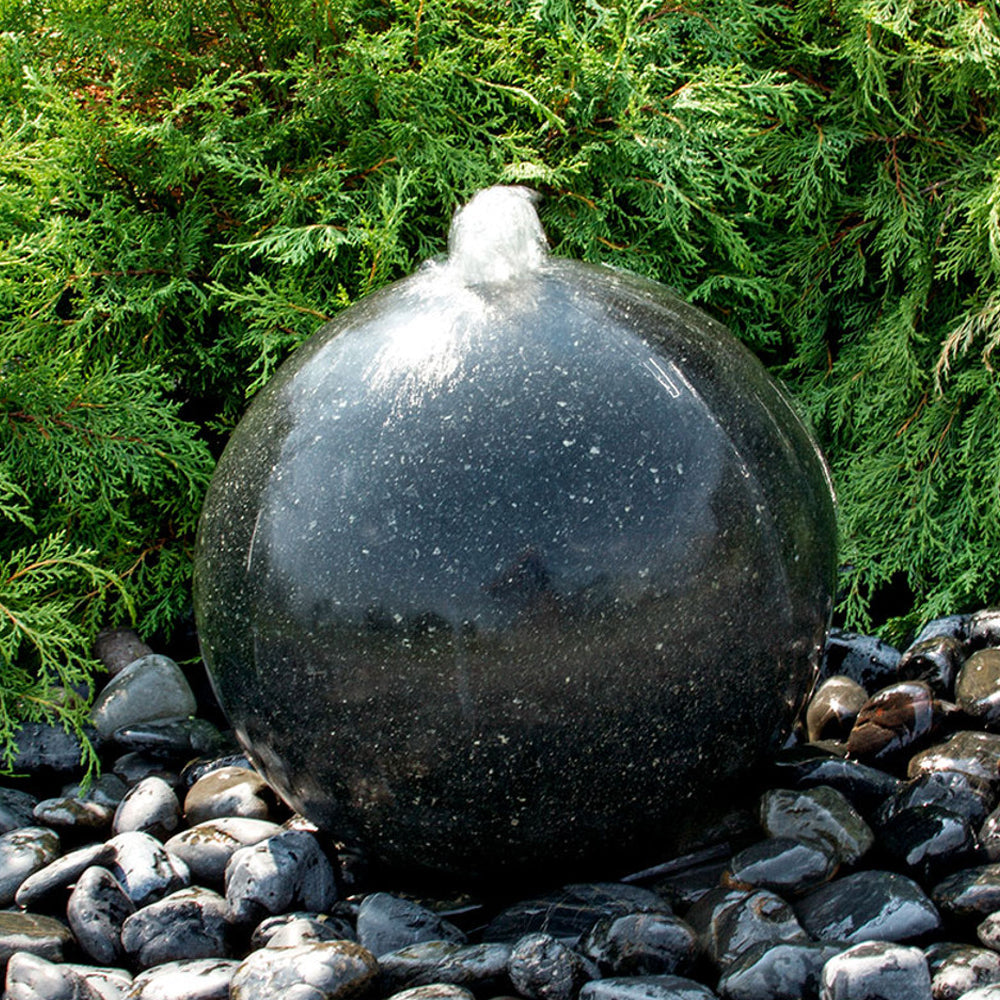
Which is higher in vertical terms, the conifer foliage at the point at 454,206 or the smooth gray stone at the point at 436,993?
the conifer foliage at the point at 454,206

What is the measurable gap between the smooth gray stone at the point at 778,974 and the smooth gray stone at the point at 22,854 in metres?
2.22

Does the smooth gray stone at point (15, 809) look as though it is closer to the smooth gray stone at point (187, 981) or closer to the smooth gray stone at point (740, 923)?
the smooth gray stone at point (187, 981)

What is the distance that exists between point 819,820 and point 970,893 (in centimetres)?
50

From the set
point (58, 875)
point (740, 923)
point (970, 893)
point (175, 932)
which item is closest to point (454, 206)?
point (58, 875)

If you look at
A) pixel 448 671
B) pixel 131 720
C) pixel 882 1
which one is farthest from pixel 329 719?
pixel 882 1

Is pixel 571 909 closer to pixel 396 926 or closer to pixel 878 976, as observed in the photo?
pixel 396 926

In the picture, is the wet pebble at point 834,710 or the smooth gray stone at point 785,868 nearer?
the smooth gray stone at point 785,868

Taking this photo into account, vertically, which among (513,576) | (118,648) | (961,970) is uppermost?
(513,576)

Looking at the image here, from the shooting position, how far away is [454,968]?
3.07 meters

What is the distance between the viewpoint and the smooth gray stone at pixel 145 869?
3.62 m

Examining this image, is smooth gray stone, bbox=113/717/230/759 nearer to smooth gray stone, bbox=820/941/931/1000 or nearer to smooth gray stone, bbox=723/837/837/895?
smooth gray stone, bbox=723/837/837/895

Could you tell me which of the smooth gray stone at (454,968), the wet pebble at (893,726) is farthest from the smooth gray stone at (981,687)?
the smooth gray stone at (454,968)

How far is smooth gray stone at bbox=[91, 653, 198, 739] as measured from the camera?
4762 millimetres

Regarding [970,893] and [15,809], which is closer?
[970,893]
